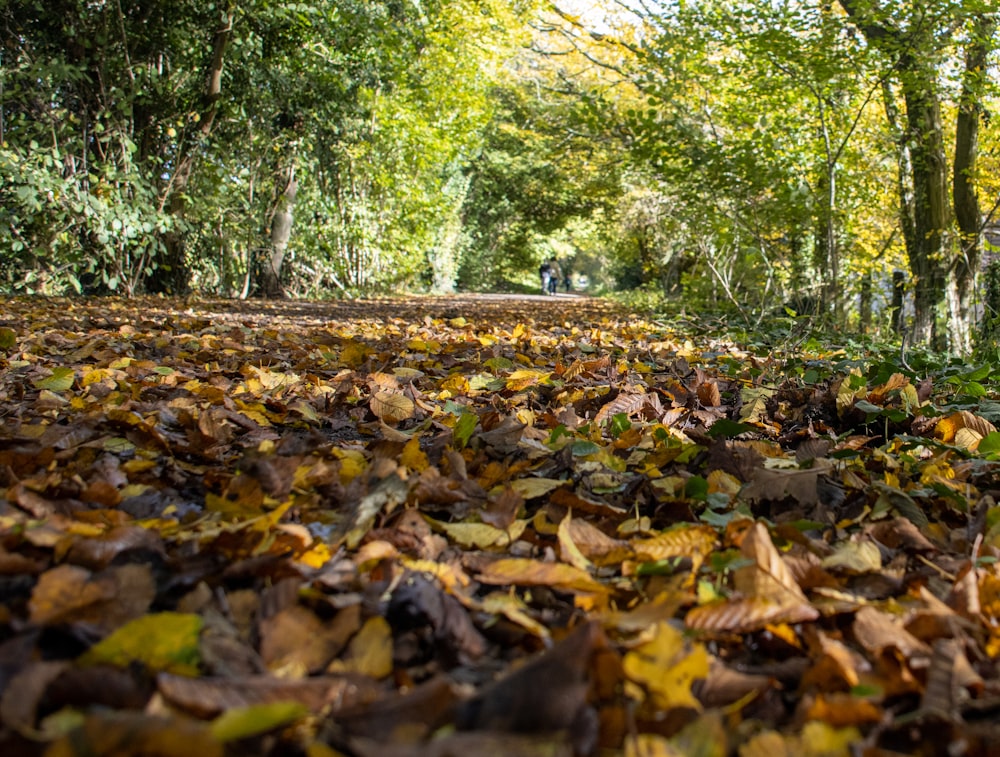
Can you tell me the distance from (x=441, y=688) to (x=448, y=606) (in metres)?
0.24

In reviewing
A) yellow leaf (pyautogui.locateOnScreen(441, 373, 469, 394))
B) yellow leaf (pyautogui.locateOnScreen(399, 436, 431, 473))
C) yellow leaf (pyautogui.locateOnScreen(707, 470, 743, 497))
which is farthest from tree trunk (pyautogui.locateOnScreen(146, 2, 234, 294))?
yellow leaf (pyautogui.locateOnScreen(707, 470, 743, 497))

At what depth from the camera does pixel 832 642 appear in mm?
1020

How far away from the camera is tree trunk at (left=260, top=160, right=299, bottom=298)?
1045 cm

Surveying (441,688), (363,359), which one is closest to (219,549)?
(441,688)

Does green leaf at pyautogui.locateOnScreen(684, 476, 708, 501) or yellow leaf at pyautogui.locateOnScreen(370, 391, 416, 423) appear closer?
green leaf at pyautogui.locateOnScreen(684, 476, 708, 501)

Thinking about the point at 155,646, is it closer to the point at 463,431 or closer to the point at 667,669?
the point at 667,669

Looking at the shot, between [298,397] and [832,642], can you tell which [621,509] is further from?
[298,397]

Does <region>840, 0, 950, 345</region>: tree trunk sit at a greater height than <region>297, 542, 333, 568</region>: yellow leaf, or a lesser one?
greater

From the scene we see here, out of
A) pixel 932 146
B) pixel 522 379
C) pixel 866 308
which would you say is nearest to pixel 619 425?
pixel 522 379

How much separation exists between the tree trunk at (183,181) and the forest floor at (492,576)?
661cm

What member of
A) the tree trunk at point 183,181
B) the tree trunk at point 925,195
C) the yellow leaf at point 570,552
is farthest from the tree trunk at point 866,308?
the tree trunk at point 183,181

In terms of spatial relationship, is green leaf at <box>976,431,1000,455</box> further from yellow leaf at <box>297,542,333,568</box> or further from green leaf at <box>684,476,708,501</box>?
yellow leaf at <box>297,542,333,568</box>

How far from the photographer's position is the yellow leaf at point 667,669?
0.86m

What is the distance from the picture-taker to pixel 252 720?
2.40 feet
